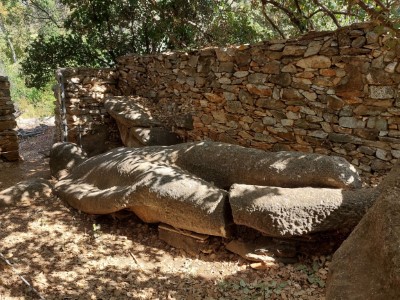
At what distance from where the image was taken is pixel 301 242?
3145 millimetres

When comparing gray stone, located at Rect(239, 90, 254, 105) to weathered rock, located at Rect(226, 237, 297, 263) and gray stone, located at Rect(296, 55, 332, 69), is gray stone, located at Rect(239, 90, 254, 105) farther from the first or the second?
weathered rock, located at Rect(226, 237, 297, 263)

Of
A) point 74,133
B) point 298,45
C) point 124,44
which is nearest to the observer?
point 298,45

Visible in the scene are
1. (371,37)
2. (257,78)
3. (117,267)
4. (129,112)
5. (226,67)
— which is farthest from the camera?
(129,112)

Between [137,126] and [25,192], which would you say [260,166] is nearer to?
[25,192]

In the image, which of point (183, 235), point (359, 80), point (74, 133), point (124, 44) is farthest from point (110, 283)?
point (124, 44)

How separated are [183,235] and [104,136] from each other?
4.75 metres

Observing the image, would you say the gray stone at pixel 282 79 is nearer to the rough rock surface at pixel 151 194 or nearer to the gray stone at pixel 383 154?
the gray stone at pixel 383 154

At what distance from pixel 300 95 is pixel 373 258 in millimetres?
3243

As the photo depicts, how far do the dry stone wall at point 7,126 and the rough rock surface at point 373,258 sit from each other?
704 cm

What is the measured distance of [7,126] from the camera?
274 inches

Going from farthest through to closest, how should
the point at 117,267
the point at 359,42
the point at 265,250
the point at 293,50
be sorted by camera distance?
Result: the point at 293,50, the point at 359,42, the point at 117,267, the point at 265,250

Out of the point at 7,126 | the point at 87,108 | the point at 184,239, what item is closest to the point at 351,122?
the point at 184,239

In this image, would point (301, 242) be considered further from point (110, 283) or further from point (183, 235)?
point (110, 283)

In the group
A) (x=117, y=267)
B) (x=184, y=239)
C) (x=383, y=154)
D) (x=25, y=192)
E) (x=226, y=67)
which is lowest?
(x=117, y=267)
